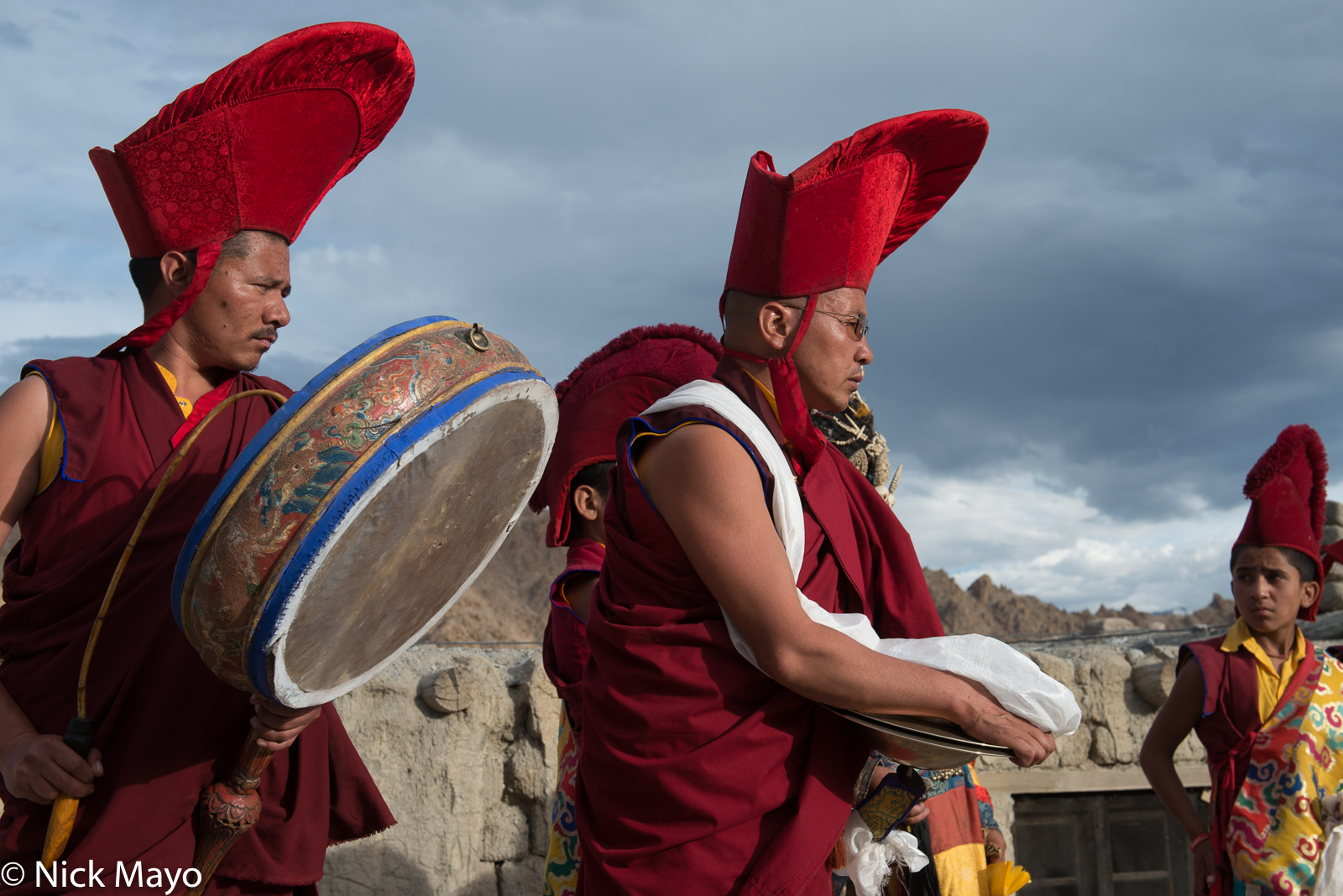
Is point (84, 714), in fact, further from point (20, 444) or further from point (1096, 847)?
point (1096, 847)

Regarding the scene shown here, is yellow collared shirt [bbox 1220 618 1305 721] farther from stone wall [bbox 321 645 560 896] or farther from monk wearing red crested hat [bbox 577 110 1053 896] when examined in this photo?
stone wall [bbox 321 645 560 896]

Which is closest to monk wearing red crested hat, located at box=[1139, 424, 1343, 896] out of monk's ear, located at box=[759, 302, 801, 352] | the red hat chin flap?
monk's ear, located at box=[759, 302, 801, 352]

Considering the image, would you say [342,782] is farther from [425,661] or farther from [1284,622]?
[1284,622]

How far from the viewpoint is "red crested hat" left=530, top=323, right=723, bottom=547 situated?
10.3 ft

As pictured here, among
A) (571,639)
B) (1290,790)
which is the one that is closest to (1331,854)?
(1290,790)

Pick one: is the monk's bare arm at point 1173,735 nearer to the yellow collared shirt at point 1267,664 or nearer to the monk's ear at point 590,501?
the yellow collared shirt at point 1267,664

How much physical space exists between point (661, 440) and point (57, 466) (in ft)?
4.30

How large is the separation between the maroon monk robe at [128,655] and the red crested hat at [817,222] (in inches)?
48.5

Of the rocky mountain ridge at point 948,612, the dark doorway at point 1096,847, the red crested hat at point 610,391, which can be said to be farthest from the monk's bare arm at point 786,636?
the rocky mountain ridge at point 948,612

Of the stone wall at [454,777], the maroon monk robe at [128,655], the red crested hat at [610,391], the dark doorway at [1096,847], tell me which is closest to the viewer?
the maroon monk robe at [128,655]

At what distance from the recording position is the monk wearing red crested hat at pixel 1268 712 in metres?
3.77

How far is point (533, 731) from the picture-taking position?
4.87 meters

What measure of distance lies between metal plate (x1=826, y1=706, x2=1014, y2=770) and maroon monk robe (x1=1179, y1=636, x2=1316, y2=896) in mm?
2632

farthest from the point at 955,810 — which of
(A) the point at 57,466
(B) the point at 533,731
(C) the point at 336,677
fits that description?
(B) the point at 533,731
